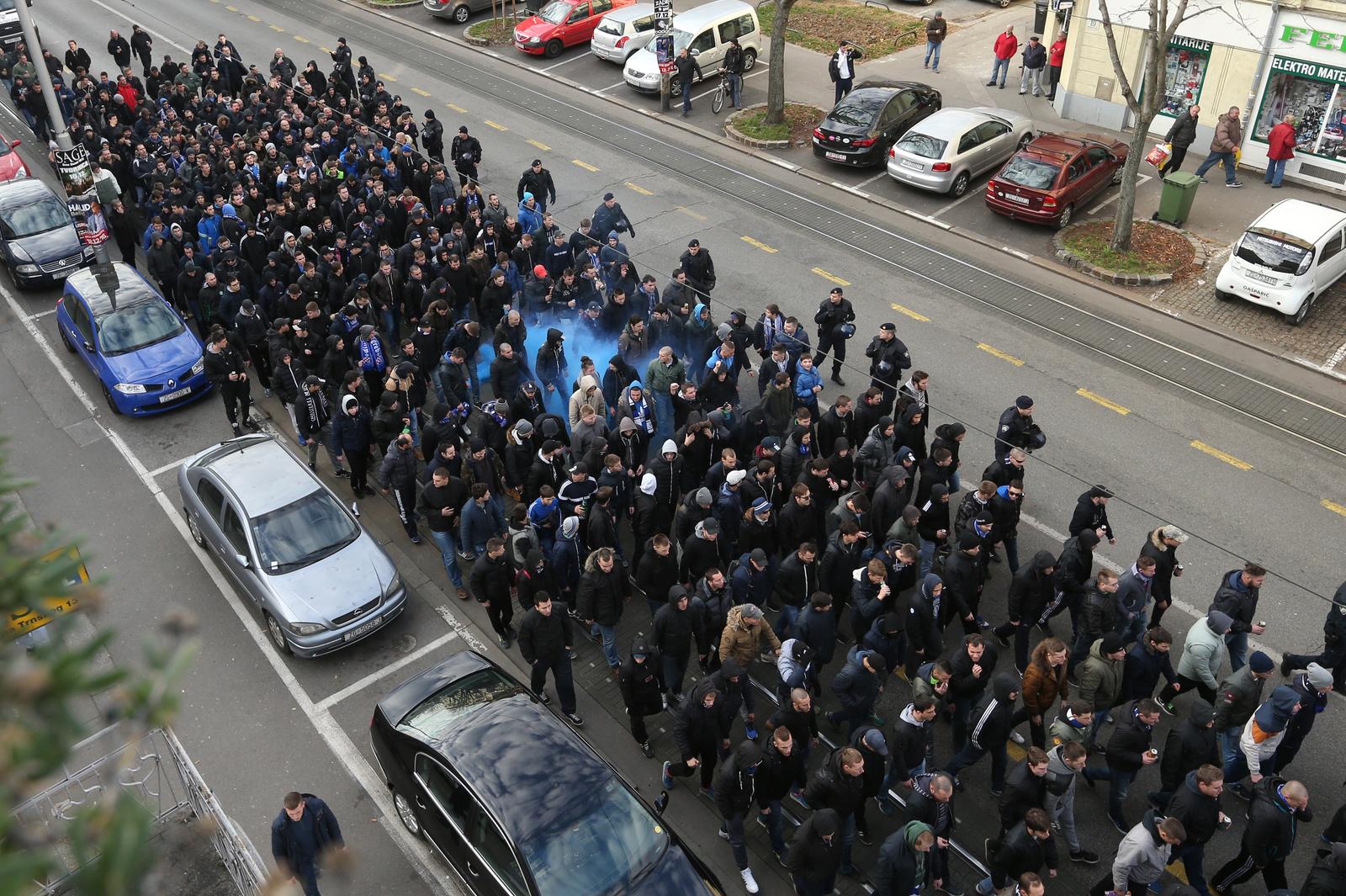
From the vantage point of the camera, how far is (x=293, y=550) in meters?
11.6

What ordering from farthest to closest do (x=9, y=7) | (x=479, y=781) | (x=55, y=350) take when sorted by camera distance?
1. (x=9, y=7)
2. (x=55, y=350)
3. (x=479, y=781)

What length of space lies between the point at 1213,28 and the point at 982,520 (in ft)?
53.1

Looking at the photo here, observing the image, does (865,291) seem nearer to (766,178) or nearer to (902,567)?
(766,178)

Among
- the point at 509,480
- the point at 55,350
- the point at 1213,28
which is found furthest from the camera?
the point at 1213,28

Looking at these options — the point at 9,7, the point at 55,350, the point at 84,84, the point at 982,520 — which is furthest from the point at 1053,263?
the point at 9,7

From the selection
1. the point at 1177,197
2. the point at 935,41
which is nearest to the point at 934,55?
the point at 935,41

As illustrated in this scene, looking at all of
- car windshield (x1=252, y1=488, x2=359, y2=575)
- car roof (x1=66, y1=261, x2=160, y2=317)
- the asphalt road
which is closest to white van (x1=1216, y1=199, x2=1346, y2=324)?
the asphalt road

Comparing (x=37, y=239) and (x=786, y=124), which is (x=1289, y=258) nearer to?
(x=786, y=124)

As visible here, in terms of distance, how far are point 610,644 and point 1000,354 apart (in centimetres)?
877

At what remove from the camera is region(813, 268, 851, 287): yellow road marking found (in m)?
18.8

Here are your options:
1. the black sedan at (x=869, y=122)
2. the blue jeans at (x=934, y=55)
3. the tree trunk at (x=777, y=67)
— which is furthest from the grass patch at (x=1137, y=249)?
the blue jeans at (x=934, y=55)

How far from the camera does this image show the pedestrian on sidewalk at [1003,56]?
26.5 metres

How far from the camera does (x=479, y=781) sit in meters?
8.34

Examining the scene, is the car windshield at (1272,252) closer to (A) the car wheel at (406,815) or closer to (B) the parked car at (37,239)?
(A) the car wheel at (406,815)
